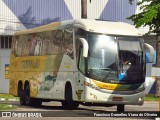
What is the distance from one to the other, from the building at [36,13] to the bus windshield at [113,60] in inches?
848

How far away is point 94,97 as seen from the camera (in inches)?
958

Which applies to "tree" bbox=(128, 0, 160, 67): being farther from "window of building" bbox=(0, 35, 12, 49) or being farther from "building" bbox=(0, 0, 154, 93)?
"window of building" bbox=(0, 35, 12, 49)

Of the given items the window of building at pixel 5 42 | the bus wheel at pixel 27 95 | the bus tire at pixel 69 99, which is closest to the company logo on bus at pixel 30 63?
the bus wheel at pixel 27 95

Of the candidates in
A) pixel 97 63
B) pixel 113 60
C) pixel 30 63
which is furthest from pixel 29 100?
pixel 113 60

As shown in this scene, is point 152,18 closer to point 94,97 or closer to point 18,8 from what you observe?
point 94,97

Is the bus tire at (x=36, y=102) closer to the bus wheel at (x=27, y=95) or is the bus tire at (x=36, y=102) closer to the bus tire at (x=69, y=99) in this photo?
the bus wheel at (x=27, y=95)

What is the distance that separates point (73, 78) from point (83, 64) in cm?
122

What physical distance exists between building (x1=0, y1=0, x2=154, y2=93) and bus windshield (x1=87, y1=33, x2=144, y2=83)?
2155 cm

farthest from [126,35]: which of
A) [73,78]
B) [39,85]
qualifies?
[39,85]

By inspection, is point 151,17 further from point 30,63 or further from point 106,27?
point 30,63

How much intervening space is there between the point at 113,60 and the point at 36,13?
25.9 meters

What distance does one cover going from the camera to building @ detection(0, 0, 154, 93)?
158 feet

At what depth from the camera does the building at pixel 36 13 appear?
48219mm

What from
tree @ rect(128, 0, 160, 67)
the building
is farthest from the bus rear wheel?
the building
